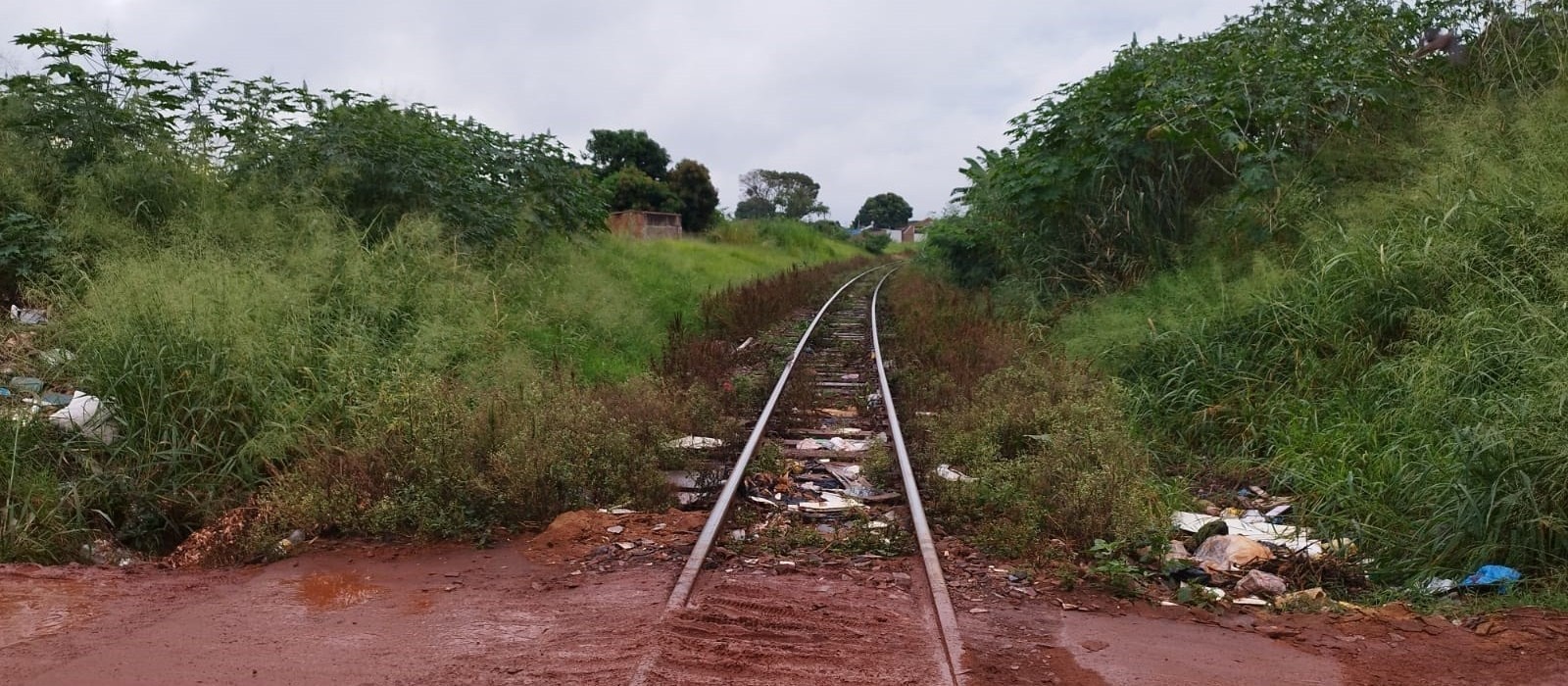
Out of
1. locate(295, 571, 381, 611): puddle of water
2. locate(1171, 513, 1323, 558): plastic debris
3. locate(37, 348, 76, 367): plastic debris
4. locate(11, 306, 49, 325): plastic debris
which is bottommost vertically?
locate(1171, 513, 1323, 558): plastic debris

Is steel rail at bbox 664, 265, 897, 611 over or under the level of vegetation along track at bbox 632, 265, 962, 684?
over

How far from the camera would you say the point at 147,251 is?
27.3 feet

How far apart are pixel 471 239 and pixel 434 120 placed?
70.4 inches

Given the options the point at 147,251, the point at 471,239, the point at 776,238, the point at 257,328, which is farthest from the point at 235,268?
the point at 776,238

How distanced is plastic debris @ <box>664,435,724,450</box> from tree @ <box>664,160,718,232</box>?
3957 centimetres

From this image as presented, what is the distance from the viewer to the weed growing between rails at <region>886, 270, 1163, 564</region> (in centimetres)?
493

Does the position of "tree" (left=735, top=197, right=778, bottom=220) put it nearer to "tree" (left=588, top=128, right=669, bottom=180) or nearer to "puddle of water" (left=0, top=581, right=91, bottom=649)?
"tree" (left=588, top=128, right=669, bottom=180)

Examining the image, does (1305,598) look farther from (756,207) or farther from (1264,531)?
(756,207)

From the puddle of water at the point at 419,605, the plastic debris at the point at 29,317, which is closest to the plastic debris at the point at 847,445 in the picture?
the puddle of water at the point at 419,605

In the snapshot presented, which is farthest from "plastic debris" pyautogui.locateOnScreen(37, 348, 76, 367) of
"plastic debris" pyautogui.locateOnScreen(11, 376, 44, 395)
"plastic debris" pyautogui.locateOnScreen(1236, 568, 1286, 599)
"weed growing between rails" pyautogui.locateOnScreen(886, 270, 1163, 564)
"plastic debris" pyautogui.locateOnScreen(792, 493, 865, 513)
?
"plastic debris" pyautogui.locateOnScreen(1236, 568, 1286, 599)

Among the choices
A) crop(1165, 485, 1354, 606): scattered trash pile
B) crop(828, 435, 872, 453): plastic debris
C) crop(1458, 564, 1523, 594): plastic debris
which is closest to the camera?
crop(1458, 564, 1523, 594): plastic debris

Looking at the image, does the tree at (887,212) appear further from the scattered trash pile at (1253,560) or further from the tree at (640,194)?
the scattered trash pile at (1253,560)

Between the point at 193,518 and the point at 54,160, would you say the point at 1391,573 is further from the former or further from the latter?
the point at 54,160

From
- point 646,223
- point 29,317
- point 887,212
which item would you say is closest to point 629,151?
point 646,223
